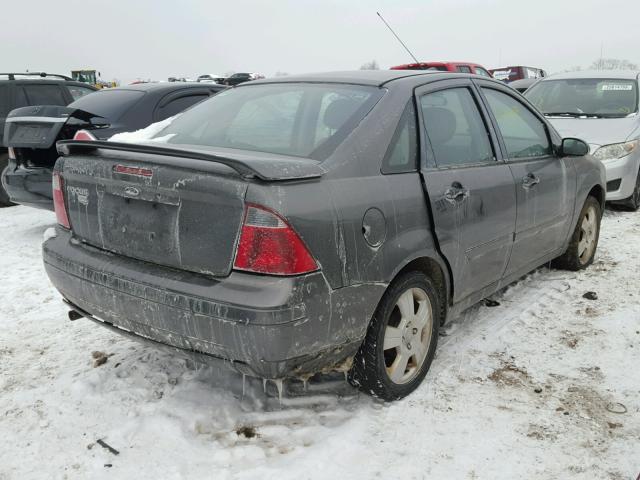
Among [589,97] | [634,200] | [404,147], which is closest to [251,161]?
[404,147]

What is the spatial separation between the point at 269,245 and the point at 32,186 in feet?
15.1

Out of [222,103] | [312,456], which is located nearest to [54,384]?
[312,456]

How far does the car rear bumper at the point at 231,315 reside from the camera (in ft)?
7.57

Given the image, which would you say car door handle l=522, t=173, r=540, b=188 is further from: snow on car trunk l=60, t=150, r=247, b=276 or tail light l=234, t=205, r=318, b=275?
snow on car trunk l=60, t=150, r=247, b=276

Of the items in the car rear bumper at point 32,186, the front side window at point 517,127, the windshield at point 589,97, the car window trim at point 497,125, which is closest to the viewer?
the car window trim at point 497,125

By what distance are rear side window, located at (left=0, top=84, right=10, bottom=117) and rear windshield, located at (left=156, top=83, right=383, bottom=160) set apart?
19.3 feet

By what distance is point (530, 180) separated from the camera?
152 inches

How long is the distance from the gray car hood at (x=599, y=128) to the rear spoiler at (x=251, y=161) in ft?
18.3

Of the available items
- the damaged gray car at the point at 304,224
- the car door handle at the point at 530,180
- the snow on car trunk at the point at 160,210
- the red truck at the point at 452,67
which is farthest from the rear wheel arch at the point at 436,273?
the red truck at the point at 452,67

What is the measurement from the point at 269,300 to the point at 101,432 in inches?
44.6

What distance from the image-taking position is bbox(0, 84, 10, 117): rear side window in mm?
8156

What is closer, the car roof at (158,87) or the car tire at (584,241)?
the car tire at (584,241)

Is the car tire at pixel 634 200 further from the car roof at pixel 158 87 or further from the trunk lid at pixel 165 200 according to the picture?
the trunk lid at pixel 165 200

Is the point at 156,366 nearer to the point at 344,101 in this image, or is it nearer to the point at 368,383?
the point at 368,383
